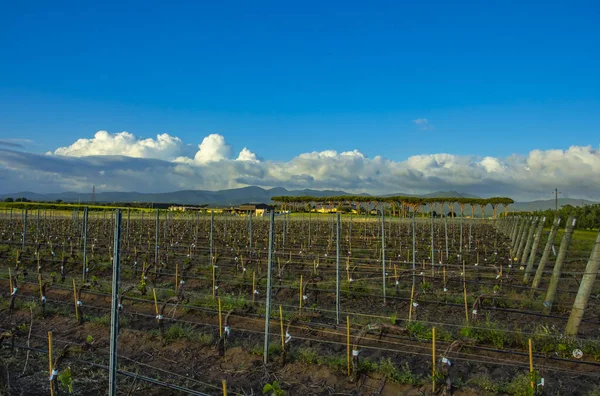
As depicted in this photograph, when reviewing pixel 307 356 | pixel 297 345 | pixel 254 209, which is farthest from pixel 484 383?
→ pixel 254 209

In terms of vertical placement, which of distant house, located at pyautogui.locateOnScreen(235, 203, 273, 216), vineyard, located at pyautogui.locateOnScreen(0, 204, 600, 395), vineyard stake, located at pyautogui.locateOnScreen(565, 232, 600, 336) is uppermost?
distant house, located at pyautogui.locateOnScreen(235, 203, 273, 216)

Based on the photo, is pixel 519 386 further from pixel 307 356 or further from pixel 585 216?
pixel 585 216

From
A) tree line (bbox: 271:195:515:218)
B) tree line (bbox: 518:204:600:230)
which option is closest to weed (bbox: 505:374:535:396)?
tree line (bbox: 518:204:600:230)

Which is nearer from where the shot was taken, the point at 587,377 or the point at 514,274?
the point at 587,377

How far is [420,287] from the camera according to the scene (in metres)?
11.5

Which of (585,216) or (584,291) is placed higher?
(585,216)

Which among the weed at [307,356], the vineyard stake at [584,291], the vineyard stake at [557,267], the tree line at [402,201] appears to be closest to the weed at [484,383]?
the weed at [307,356]

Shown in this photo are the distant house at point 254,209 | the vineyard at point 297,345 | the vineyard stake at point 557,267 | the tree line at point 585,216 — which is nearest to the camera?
the vineyard at point 297,345

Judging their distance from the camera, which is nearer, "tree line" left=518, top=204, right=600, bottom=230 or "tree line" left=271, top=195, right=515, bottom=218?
"tree line" left=518, top=204, right=600, bottom=230

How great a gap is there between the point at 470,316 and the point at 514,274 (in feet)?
18.3

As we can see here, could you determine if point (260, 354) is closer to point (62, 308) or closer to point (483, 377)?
point (483, 377)

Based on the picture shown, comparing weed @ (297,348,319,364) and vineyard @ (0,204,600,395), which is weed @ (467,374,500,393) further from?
weed @ (297,348,319,364)

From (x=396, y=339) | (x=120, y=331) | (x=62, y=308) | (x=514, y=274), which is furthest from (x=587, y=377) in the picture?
(x=62, y=308)

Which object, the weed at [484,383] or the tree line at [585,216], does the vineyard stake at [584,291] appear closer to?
the weed at [484,383]
